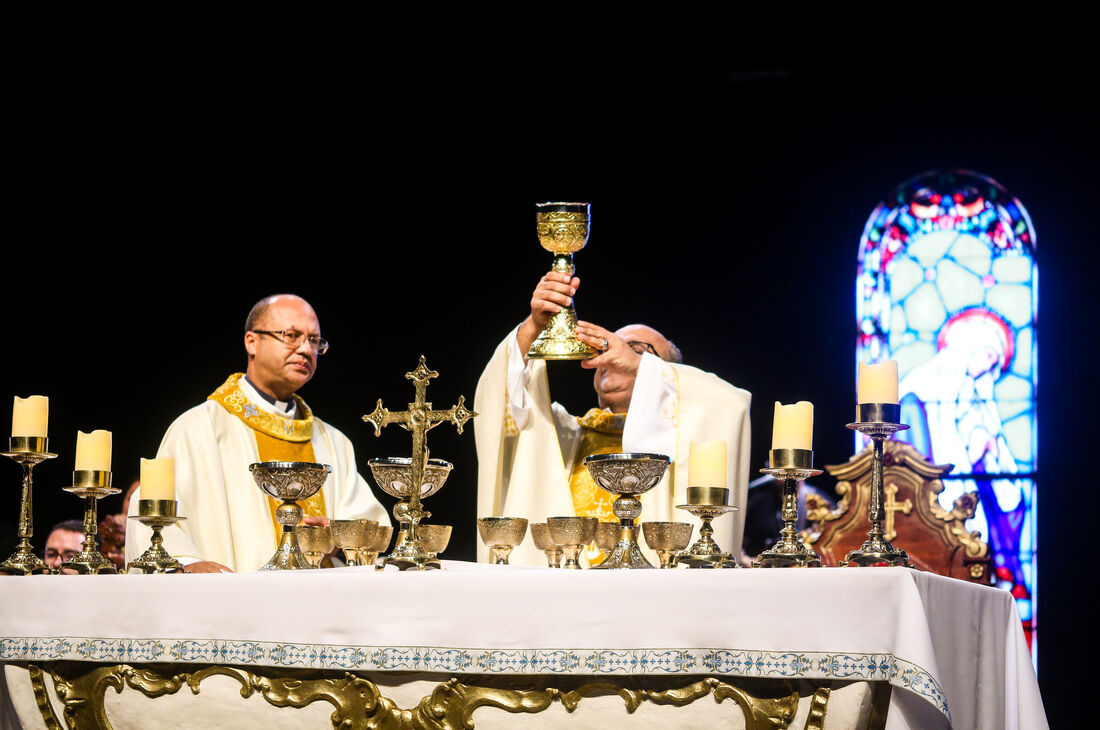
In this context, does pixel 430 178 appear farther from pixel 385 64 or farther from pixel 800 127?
pixel 800 127

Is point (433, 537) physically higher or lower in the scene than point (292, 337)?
lower

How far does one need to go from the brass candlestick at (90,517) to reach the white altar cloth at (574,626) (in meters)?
0.35

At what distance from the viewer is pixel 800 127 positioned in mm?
8383

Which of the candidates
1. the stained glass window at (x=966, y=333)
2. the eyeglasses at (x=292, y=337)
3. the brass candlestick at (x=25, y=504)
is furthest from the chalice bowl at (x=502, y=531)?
the stained glass window at (x=966, y=333)

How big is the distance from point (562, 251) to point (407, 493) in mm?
911

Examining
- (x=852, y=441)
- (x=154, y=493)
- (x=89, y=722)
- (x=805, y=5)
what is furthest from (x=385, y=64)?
(x=89, y=722)

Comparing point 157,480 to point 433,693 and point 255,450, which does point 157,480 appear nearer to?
point 433,693

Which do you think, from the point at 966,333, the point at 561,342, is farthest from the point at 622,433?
the point at 966,333

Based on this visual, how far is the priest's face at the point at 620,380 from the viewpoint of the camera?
477 cm

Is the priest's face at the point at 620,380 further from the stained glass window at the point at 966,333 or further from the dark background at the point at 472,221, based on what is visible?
the stained glass window at the point at 966,333

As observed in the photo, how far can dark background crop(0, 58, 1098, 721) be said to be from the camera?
24.1 feet

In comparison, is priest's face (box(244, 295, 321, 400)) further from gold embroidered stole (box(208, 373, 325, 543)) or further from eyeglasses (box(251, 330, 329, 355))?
gold embroidered stole (box(208, 373, 325, 543))

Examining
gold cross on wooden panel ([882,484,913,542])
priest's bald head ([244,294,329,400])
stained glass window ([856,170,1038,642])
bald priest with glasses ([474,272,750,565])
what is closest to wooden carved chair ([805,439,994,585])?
gold cross on wooden panel ([882,484,913,542])

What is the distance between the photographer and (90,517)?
3760 millimetres
